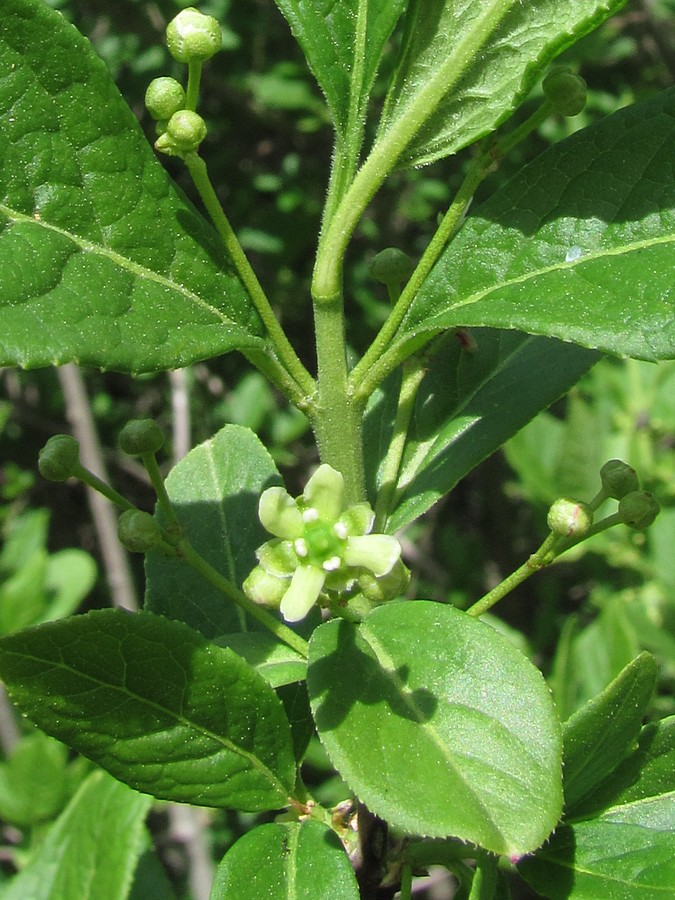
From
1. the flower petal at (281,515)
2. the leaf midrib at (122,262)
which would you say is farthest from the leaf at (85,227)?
the flower petal at (281,515)

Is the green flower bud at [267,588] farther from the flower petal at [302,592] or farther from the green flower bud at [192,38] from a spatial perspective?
the green flower bud at [192,38]

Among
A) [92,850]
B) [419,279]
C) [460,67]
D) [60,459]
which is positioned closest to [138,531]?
[60,459]

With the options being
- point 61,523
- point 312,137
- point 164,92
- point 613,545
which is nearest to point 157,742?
point 164,92

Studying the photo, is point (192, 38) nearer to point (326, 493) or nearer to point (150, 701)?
point (326, 493)

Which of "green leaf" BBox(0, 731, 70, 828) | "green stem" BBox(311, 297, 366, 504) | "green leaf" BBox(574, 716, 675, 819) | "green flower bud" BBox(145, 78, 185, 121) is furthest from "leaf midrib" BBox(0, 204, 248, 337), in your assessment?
"green leaf" BBox(0, 731, 70, 828)

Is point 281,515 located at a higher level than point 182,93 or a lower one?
lower

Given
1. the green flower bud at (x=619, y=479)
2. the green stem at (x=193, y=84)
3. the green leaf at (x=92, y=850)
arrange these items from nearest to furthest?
the green stem at (x=193, y=84)
the green flower bud at (x=619, y=479)
the green leaf at (x=92, y=850)
